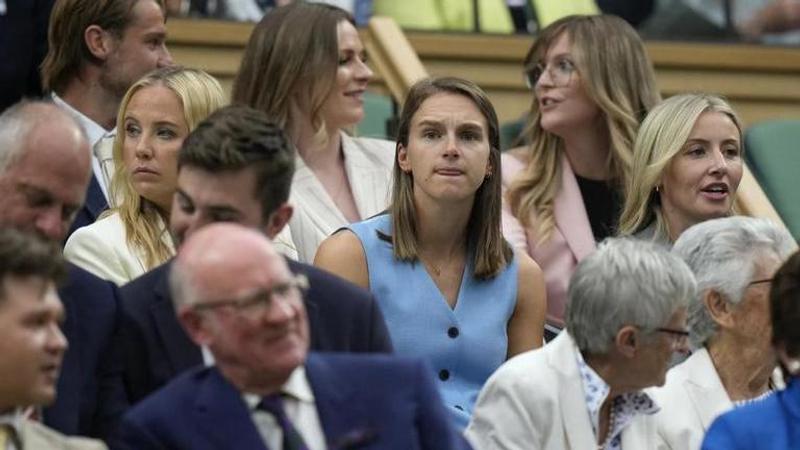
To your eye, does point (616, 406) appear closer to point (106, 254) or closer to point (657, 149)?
point (106, 254)

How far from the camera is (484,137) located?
6.14m

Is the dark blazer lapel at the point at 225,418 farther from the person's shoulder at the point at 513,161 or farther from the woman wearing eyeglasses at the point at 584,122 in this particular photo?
the person's shoulder at the point at 513,161

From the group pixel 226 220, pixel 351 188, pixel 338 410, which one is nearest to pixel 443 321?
pixel 351 188

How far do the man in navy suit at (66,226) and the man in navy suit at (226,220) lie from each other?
6cm

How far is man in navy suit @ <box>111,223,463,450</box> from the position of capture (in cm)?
419

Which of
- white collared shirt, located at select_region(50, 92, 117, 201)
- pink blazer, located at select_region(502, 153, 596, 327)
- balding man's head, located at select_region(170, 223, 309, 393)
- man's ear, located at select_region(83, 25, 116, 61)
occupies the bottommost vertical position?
pink blazer, located at select_region(502, 153, 596, 327)

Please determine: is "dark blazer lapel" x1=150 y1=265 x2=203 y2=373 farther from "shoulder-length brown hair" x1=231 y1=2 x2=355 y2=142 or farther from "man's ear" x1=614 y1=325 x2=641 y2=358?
"shoulder-length brown hair" x1=231 y1=2 x2=355 y2=142

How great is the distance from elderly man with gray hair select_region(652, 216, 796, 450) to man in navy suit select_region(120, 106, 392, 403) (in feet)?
3.44

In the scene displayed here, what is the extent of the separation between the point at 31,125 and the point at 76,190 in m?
0.18

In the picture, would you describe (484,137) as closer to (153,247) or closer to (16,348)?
(153,247)

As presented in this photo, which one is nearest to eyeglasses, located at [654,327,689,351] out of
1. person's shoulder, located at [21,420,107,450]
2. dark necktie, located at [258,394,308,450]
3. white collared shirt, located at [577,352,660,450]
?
white collared shirt, located at [577,352,660,450]

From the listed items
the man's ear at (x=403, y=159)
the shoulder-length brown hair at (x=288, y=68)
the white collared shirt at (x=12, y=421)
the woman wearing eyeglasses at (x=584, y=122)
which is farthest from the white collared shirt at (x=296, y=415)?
the woman wearing eyeglasses at (x=584, y=122)

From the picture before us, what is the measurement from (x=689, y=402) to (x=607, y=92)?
71.3 inches

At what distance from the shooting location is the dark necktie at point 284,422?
422 centimetres
